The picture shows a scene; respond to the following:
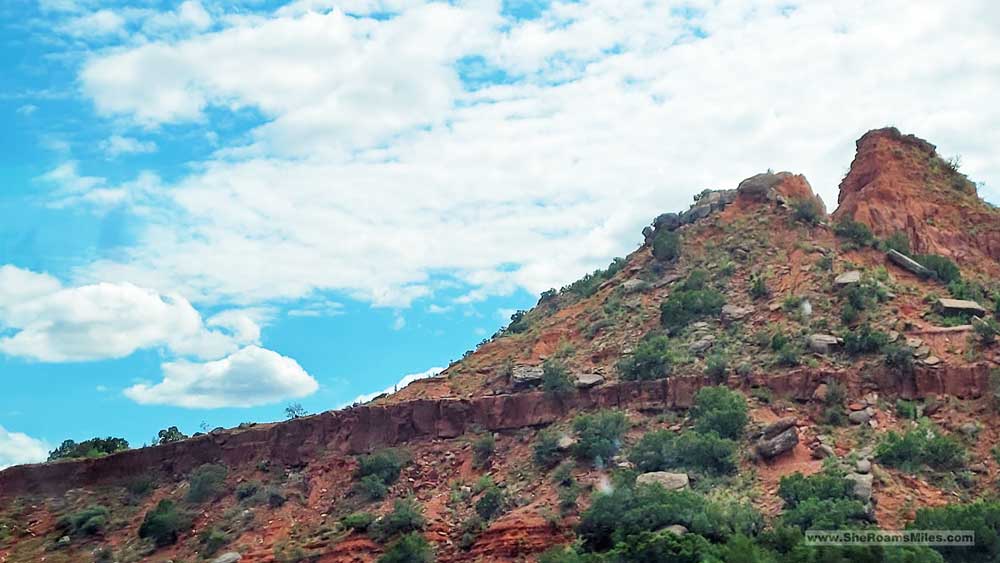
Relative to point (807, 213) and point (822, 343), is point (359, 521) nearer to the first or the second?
point (822, 343)

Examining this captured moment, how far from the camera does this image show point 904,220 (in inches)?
2055

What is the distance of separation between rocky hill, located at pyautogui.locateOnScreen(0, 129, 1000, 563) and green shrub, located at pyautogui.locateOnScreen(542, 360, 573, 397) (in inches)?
3.9

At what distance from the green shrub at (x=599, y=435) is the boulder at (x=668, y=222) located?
16824mm

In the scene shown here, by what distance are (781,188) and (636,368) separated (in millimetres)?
16406

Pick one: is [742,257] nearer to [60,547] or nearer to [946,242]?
[946,242]

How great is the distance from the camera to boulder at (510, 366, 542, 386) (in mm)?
46094

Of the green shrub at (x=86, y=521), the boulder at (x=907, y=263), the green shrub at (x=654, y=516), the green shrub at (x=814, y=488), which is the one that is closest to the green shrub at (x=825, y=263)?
the boulder at (x=907, y=263)

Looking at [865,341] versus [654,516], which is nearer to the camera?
[654,516]

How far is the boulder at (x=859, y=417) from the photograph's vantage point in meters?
38.6

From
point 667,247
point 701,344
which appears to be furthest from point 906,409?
point 667,247

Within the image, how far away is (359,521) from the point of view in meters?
39.8

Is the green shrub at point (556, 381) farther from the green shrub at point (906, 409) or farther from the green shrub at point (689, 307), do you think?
the green shrub at point (906, 409)

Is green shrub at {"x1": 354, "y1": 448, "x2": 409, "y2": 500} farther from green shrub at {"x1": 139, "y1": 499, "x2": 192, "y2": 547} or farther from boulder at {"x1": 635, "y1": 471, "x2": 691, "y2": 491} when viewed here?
boulder at {"x1": 635, "y1": 471, "x2": 691, "y2": 491}

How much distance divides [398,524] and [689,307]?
15975mm
